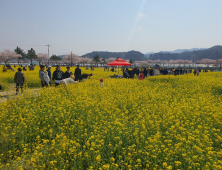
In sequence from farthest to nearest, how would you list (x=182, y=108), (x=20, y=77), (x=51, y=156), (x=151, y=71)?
(x=151, y=71) → (x=20, y=77) → (x=182, y=108) → (x=51, y=156)

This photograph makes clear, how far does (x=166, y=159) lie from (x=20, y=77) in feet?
31.7

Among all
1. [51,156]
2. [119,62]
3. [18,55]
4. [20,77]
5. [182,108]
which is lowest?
[51,156]

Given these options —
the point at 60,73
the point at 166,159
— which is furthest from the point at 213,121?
the point at 60,73

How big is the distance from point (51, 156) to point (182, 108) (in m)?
4.65

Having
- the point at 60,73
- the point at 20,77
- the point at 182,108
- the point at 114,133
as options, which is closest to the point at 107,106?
the point at 114,133

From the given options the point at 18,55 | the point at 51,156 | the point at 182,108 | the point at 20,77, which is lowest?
the point at 51,156

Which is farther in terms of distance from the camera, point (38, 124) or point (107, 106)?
point (107, 106)

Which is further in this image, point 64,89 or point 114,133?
point 64,89

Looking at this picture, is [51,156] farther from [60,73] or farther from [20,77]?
[20,77]

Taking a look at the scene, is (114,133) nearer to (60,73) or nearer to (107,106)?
(107,106)

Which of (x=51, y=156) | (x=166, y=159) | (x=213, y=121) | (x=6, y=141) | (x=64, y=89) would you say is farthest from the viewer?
(x=64, y=89)

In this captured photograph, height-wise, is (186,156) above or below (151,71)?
below

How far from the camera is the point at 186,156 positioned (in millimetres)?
3221

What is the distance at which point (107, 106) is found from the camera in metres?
6.34
